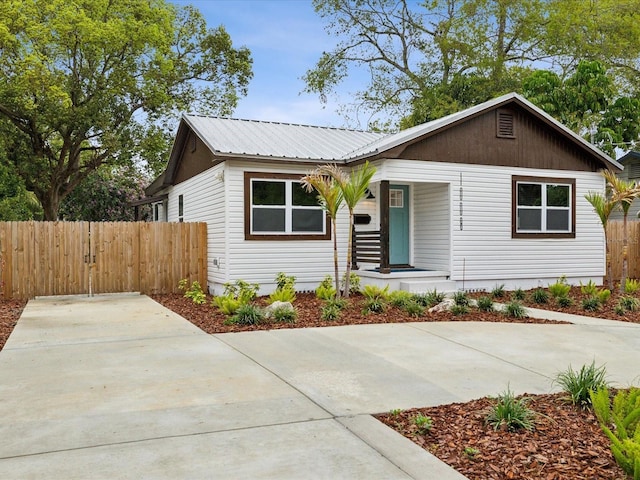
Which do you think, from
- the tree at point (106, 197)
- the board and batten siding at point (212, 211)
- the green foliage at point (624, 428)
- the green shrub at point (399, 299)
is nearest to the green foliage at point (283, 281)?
the board and batten siding at point (212, 211)

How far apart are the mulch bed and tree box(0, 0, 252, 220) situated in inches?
712

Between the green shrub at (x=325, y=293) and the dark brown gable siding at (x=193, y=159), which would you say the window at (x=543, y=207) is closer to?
the green shrub at (x=325, y=293)

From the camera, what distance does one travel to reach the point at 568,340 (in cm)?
720

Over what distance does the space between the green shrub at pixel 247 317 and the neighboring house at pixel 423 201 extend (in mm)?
3389

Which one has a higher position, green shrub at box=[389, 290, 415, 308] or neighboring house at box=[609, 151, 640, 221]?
neighboring house at box=[609, 151, 640, 221]

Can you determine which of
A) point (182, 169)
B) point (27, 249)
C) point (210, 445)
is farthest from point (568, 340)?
point (182, 169)

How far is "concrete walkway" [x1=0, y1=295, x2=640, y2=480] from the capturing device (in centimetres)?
327

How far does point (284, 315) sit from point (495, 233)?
670cm

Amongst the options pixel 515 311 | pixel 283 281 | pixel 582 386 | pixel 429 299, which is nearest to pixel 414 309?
pixel 429 299

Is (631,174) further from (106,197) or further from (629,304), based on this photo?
(106,197)

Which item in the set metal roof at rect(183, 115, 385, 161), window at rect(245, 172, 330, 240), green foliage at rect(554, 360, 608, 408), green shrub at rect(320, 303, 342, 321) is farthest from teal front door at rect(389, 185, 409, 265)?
green foliage at rect(554, 360, 608, 408)

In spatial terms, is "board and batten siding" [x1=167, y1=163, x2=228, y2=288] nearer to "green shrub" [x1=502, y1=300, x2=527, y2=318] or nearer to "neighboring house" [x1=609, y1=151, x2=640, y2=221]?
"green shrub" [x1=502, y1=300, x2=527, y2=318]

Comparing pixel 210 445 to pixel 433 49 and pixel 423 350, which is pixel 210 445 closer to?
pixel 423 350

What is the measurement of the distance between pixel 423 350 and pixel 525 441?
292 centimetres
